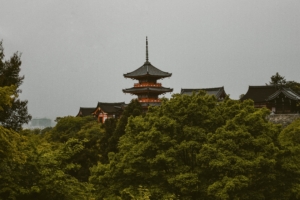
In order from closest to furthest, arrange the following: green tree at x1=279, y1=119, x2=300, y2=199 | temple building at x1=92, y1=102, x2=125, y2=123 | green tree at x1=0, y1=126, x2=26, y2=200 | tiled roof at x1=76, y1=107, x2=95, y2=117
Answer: green tree at x1=0, y1=126, x2=26, y2=200
green tree at x1=279, y1=119, x2=300, y2=199
temple building at x1=92, y1=102, x2=125, y2=123
tiled roof at x1=76, y1=107, x2=95, y2=117

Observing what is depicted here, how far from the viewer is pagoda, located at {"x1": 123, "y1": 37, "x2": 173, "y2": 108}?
53.3 m

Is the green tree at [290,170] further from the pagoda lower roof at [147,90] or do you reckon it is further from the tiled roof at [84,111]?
the tiled roof at [84,111]

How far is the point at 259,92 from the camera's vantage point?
5056 cm

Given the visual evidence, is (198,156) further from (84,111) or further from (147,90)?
(84,111)

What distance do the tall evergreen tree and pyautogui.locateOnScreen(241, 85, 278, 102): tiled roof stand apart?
31.3 metres

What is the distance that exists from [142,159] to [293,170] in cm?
624

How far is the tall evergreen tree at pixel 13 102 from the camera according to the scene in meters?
20.5

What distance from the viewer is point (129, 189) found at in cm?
2002

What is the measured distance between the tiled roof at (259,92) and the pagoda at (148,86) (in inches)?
351

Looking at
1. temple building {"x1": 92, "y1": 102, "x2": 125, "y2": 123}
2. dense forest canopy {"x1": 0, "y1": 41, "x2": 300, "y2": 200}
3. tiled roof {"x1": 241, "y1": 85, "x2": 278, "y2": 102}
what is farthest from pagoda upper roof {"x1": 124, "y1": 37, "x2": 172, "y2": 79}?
dense forest canopy {"x1": 0, "y1": 41, "x2": 300, "y2": 200}

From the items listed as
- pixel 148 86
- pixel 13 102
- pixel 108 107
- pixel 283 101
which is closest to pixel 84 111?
pixel 108 107

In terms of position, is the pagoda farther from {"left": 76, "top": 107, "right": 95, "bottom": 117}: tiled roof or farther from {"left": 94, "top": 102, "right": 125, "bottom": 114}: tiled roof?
{"left": 76, "top": 107, "right": 95, "bottom": 117}: tiled roof

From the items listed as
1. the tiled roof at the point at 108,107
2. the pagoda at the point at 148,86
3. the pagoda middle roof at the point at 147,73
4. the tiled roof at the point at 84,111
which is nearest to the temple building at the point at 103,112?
the tiled roof at the point at 108,107

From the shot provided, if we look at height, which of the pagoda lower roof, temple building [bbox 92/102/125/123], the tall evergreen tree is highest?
the pagoda lower roof
